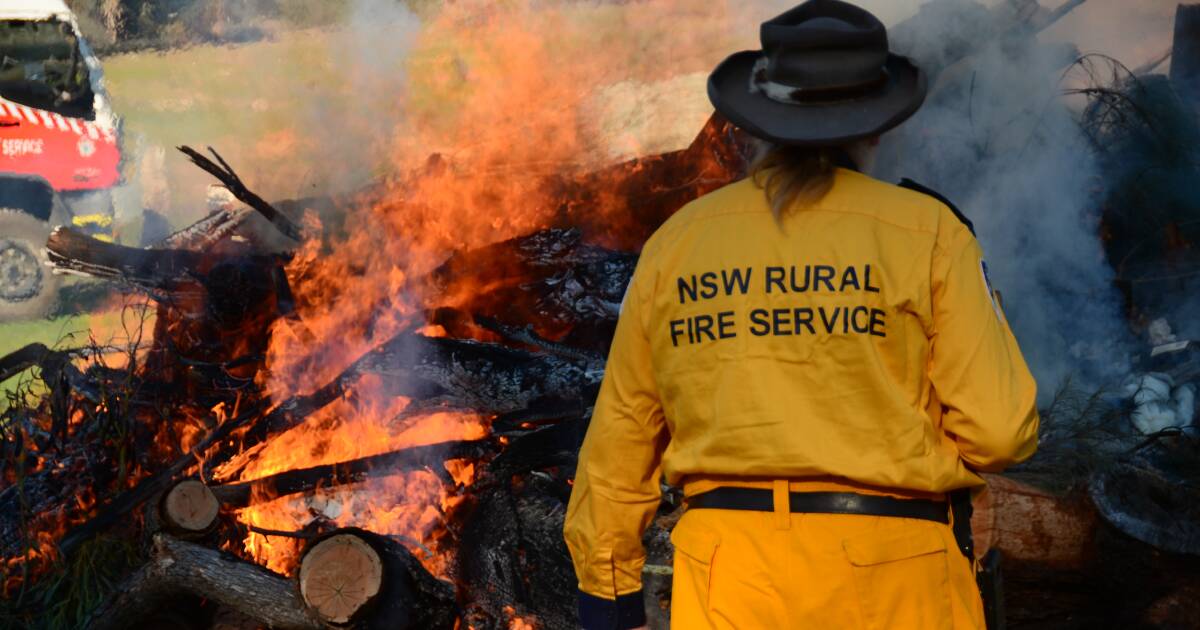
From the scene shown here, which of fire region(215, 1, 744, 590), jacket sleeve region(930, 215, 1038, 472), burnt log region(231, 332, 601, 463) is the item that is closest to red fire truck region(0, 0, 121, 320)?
fire region(215, 1, 744, 590)

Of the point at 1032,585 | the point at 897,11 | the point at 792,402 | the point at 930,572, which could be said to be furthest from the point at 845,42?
the point at 897,11

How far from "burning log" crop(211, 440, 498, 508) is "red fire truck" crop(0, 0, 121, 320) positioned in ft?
19.9

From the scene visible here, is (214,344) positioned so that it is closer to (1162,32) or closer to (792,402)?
(792,402)

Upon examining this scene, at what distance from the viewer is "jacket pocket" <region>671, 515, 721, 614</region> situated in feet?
8.09

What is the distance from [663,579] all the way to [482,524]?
1.40 metres

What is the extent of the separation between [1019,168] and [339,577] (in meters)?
4.75

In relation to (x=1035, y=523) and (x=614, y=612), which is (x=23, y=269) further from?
(x=614, y=612)

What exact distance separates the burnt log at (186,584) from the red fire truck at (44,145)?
662cm

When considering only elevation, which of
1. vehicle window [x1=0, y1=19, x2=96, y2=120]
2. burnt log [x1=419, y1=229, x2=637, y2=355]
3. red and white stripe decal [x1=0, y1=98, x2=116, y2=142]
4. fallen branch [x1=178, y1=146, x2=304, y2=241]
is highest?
vehicle window [x1=0, y1=19, x2=96, y2=120]

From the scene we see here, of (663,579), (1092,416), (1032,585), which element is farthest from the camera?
(1092,416)

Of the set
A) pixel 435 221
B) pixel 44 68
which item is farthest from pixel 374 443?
pixel 44 68

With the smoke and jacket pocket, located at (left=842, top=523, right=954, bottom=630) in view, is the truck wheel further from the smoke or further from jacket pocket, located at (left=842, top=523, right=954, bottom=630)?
jacket pocket, located at (left=842, top=523, right=954, bottom=630)

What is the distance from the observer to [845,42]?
8.35ft

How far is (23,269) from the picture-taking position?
11.7m
